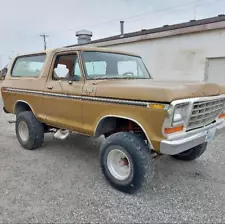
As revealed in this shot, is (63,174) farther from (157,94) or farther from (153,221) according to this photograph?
(157,94)

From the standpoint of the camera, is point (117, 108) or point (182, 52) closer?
point (117, 108)

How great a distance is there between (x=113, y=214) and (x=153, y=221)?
1.54 ft

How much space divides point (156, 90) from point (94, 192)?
1670 mm

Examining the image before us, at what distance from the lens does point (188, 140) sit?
2.97m

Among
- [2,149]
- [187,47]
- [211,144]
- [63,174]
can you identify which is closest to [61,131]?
[63,174]

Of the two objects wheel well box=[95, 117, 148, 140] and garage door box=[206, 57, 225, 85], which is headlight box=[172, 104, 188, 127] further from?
garage door box=[206, 57, 225, 85]

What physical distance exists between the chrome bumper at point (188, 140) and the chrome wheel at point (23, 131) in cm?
326

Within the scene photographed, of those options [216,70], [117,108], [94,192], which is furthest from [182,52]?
[94,192]

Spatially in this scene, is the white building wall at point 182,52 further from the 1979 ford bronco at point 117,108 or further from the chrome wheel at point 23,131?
the chrome wheel at point 23,131

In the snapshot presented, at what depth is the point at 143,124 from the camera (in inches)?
117

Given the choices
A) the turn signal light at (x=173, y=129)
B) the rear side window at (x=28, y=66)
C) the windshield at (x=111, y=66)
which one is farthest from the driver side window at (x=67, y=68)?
the turn signal light at (x=173, y=129)

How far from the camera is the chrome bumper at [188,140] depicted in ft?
9.20

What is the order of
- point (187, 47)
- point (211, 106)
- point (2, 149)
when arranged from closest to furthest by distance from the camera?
1. point (211, 106)
2. point (2, 149)
3. point (187, 47)

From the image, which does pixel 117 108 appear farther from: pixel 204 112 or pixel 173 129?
pixel 204 112
